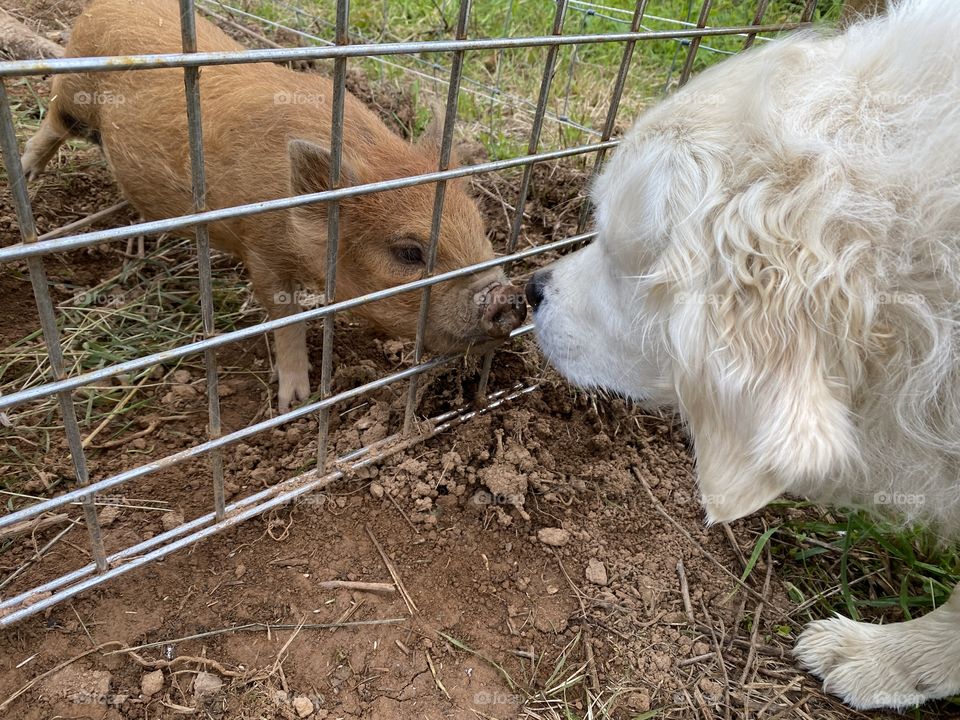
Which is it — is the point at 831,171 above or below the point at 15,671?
above

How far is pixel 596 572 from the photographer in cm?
225

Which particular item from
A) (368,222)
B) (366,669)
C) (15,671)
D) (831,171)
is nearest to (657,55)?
(368,222)

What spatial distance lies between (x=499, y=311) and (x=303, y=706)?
4.52ft

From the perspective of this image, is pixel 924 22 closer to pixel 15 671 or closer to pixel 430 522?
pixel 430 522

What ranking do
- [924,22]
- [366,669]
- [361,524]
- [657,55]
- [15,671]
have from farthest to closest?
1. [657,55]
2. [361,524]
3. [366,669]
4. [15,671]
5. [924,22]

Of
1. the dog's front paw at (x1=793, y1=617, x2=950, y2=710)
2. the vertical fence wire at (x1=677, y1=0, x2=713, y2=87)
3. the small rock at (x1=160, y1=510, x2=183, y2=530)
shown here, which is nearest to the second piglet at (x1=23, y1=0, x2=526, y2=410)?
the small rock at (x1=160, y1=510, x2=183, y2=530)

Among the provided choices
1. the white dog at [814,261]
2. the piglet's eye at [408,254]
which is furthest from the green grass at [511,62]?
the white dog at [814,261]

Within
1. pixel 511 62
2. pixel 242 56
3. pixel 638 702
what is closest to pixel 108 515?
pixel 242 56

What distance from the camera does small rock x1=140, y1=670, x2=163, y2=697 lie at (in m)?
1.80

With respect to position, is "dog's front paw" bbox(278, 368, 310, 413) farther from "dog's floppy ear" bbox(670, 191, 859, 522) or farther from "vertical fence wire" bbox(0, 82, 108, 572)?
"dog's floppy ear" bbox(670, 191, 859, 522)

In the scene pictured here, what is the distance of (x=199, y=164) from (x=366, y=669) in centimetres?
136

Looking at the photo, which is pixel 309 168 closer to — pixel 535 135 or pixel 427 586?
pixel 535 135

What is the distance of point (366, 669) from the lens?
194cm

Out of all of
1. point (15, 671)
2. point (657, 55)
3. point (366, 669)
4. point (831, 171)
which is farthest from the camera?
point (657, 55)
